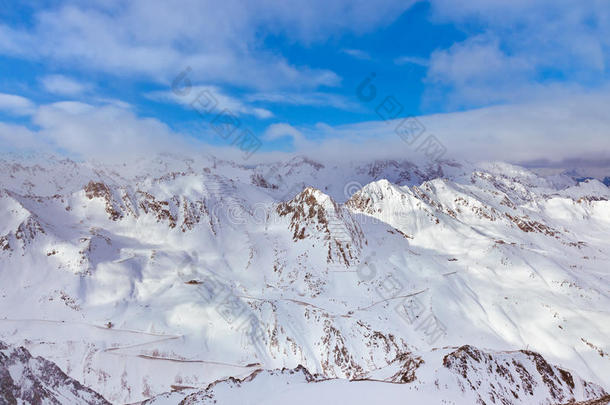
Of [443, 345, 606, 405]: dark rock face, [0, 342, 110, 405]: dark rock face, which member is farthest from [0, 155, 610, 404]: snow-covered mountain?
[0, 342, 110, 405]: dark rock face

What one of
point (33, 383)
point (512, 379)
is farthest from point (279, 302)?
point (33, 383)

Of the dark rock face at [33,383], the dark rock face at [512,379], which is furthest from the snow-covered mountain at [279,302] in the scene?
the dark rock face at [33,383]

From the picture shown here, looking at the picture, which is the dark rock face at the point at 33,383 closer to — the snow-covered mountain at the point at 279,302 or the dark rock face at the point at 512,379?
the snow-covered mountain at the point at 279,302

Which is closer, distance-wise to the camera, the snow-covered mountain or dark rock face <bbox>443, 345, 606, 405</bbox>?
dark rock face <bbox>443, 345, 606, 405</bbox>

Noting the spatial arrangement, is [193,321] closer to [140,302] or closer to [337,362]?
[140,302]

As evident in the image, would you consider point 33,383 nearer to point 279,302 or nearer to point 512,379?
point 512,379

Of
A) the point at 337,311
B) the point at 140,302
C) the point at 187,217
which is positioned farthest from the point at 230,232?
the point at 337,311

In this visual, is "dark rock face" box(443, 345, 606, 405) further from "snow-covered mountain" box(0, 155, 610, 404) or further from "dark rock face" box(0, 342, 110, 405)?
"dark rock face" box(0, 342, 110, 405)
